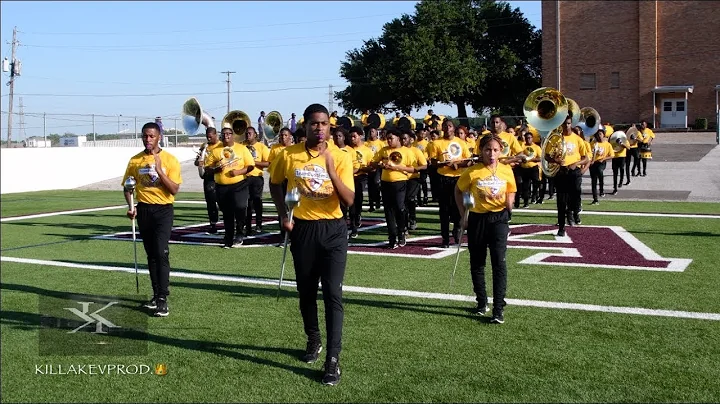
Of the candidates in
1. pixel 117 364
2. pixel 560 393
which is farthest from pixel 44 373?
pixel 560 393

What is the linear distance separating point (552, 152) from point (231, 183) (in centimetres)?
561

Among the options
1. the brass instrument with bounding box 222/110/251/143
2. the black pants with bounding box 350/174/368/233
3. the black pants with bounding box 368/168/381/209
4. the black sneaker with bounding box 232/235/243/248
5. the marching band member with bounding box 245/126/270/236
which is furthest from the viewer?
the black pants with bounding box 368/168/381/209

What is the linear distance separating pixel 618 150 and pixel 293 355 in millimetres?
16108

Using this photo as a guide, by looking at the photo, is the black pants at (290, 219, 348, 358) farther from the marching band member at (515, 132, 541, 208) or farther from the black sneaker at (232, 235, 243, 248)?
the marching band member at (515, 132, 541, 208)

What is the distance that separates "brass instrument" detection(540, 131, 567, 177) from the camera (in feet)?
42.0

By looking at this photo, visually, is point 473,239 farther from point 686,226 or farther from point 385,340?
point 686,226

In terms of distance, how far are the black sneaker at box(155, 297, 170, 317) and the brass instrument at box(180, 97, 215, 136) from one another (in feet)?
25.8

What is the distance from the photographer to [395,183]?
11703mm

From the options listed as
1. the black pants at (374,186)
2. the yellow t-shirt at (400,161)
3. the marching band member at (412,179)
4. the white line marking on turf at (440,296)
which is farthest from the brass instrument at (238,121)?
the white line marking on turf at (440,296)

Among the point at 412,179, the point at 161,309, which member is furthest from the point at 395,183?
the point at 161,309

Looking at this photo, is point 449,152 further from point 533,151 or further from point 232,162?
point 533,151

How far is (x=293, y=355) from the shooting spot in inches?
234

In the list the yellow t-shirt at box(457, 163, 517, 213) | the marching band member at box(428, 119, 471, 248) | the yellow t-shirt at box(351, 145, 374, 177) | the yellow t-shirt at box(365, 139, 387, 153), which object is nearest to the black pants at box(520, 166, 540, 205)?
the yellow t-shirt at box(365, 139, 387, 153)

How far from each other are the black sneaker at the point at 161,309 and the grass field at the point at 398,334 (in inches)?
3.3
